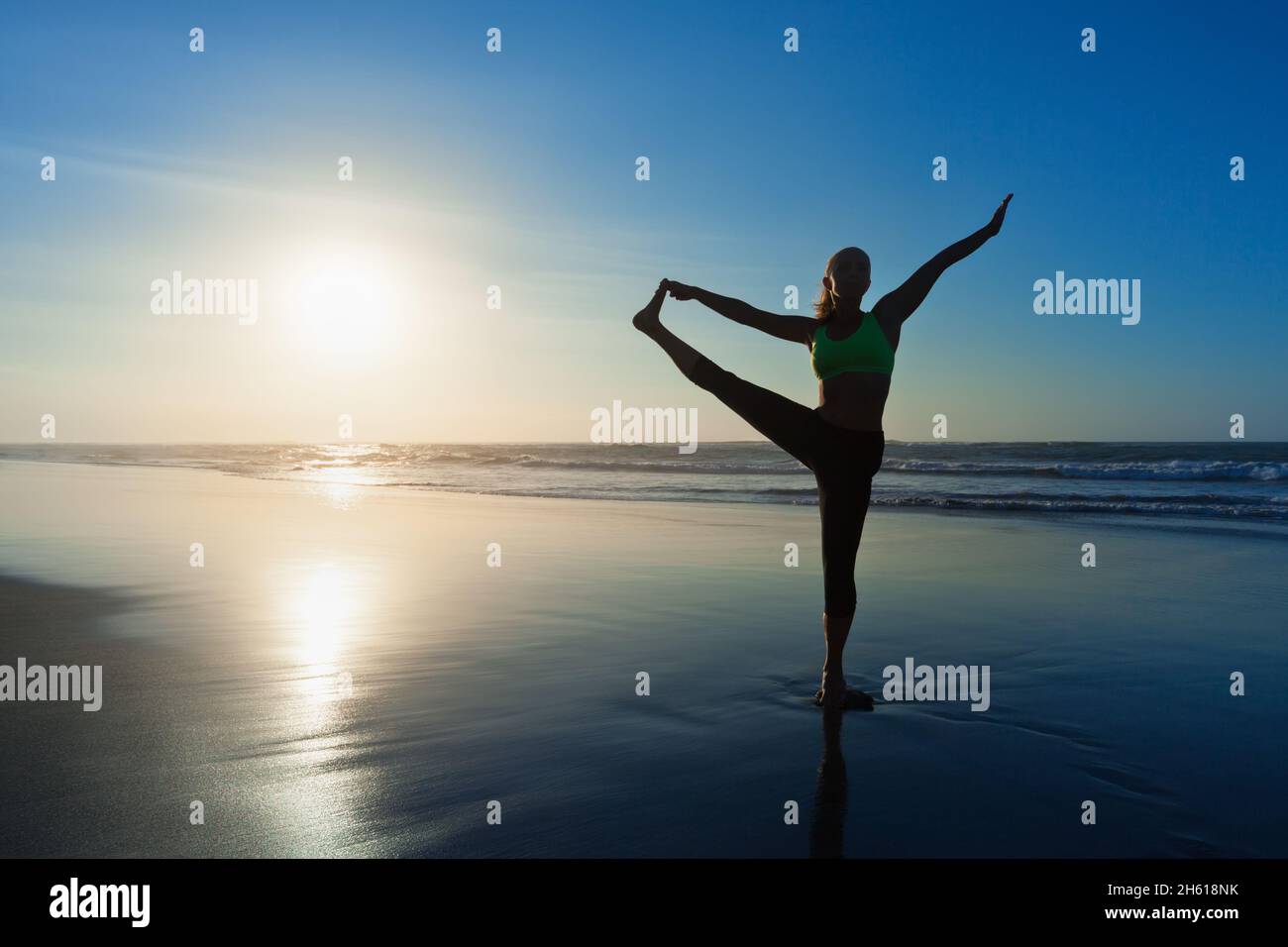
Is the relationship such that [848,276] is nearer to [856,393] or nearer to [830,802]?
[856,393]

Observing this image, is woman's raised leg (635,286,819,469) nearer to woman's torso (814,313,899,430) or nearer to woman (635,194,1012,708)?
woman (635,194,1012,708)

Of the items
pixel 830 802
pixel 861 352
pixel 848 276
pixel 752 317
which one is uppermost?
pixel 848 276

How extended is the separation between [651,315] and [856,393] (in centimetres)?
111

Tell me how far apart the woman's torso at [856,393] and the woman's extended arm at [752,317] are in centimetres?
21

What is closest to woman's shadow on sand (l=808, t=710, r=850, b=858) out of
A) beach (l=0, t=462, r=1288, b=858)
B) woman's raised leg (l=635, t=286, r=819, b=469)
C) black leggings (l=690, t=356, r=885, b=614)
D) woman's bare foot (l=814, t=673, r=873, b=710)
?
beach (l=0, t=462, r=1288, b=858)

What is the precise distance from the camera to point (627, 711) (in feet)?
13.9

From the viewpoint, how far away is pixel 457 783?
329 centimetres

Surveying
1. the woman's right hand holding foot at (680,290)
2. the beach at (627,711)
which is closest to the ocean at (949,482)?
the beach at (627,711)

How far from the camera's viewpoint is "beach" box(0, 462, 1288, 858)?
2930 millimetres

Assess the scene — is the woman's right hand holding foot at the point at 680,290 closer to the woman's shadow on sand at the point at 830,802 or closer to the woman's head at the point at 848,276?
the woman's head at the point at 848,276

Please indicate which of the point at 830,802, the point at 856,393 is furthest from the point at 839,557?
the point at 830,802

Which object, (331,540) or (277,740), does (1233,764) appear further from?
(331,540)

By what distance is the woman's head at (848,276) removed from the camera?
4.36m
